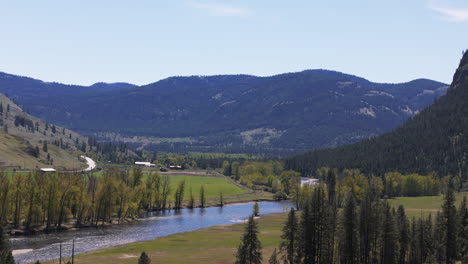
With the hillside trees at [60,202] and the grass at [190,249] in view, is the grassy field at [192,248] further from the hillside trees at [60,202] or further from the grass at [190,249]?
the hillside trees at [60,202]

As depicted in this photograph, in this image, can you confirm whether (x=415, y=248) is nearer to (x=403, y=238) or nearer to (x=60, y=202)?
(x=403, y=238)

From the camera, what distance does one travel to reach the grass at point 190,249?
105 m

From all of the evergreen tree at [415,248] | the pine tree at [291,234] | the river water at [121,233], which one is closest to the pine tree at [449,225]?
the evergreen tree at [415,248]

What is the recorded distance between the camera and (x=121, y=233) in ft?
463

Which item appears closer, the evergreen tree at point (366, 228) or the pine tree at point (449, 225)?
the pine tree at point (449, 225)

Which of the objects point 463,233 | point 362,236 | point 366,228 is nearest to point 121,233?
point 362,236

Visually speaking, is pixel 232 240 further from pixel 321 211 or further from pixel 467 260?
pixel 467 260

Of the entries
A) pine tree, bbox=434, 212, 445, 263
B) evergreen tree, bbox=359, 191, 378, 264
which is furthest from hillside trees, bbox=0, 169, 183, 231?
pine tree, bbox=434, 212, 445, 263

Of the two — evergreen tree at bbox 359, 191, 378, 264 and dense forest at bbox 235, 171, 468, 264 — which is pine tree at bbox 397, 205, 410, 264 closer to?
dense forest at bbox 235, 171, 468, 264

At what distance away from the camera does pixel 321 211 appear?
94.0m

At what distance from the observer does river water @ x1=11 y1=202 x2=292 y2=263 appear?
113 metres

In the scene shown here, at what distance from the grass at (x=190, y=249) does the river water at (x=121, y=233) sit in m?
7.14

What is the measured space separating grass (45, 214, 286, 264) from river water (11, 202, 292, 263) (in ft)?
23.4

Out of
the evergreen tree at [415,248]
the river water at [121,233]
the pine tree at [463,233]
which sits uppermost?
the pine tree at [463,233]
